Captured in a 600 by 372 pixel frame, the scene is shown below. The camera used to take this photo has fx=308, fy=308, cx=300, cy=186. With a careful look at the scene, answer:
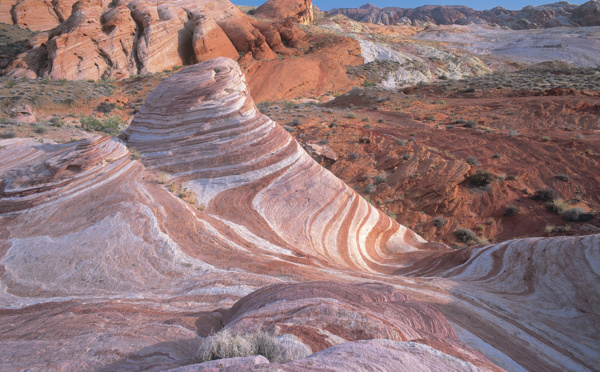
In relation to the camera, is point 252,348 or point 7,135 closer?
point 252,348

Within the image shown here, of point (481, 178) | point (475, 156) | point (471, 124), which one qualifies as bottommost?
point (481, 178)

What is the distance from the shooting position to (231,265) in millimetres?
5164

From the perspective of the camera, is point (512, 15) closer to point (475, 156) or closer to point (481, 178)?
point (475, 156)

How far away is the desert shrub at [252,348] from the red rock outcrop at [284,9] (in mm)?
69574

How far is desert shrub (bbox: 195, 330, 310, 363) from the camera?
2520mm

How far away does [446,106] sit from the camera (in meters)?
26.4

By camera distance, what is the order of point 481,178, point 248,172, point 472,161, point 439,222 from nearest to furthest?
point 248,172
point 439,222
point 481,178
point 472,161

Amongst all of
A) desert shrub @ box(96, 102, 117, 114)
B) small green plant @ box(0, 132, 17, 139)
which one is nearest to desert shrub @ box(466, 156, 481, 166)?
small green plant @ box(0, 132, 17, 139)

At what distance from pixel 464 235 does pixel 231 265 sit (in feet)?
31.6

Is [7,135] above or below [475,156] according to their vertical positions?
below

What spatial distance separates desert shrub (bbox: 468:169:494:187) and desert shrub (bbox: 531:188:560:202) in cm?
170

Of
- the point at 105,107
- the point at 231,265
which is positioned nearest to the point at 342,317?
the point at 231,265

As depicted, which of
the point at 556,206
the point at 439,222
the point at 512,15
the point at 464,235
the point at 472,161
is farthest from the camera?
the point at 512,15

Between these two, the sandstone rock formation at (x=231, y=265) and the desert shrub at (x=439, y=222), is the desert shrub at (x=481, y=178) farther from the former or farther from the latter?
the sandstone rock formation at (x=231, y=265)
